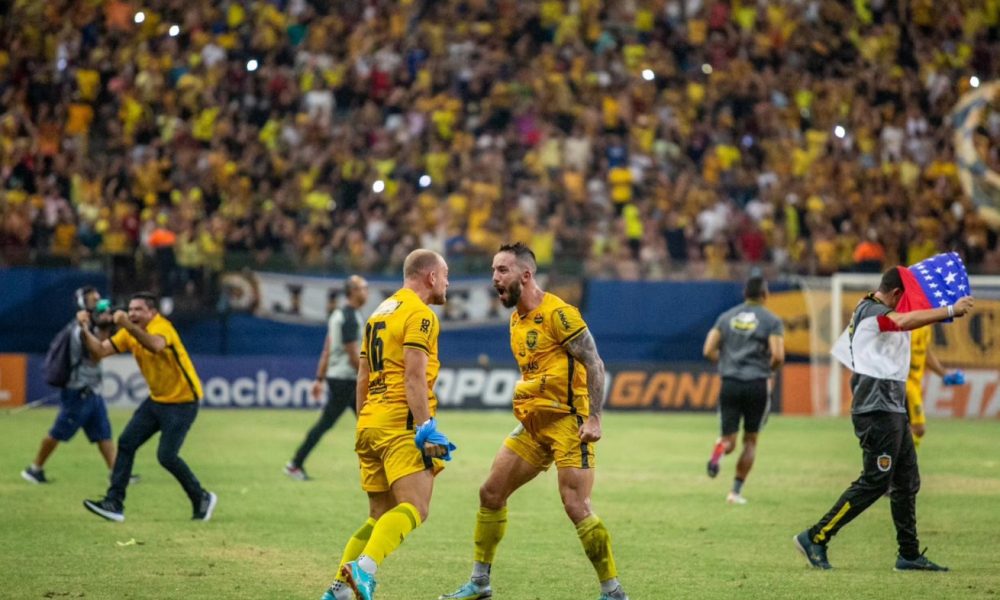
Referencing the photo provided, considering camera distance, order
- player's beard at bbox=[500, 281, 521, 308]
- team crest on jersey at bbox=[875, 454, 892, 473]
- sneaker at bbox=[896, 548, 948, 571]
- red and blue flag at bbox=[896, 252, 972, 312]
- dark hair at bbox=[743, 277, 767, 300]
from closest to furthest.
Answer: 1. player's beard at bbox=[500, 281, 521, 308]
2. red and blue flag at bbox=[896, 252, 972, 312]
3. team crest on jersey at bbox=[875, 454, 892, 473]
4. sneaker at bbox=[896, 548, 948, 571]
5. dark hair at bbox=[743, 277, 767, 300]

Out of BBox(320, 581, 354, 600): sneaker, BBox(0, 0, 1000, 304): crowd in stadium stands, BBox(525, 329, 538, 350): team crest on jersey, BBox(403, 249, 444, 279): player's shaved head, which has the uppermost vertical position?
BBox(0, 0, 1000, 304): crowd in stadium stands

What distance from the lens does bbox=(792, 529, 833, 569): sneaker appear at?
35.9 feet

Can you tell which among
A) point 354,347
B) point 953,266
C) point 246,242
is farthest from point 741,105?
point 953,266

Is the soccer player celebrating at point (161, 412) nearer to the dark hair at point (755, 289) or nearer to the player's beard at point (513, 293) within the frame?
the player's beard at point (513, 293)

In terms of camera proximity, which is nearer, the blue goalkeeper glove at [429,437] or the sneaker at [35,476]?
the blue goalkeeper glove at [429,437]

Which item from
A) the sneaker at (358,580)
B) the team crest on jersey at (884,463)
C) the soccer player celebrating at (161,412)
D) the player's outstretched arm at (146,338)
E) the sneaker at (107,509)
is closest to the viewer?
the sneaker at (358,580)

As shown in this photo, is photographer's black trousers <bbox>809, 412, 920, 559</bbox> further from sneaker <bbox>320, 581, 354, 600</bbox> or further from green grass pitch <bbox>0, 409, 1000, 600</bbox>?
sneaker <bbox>320, 581, 354, 600</bbox>

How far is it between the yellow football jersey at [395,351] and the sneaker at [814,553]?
376 cm

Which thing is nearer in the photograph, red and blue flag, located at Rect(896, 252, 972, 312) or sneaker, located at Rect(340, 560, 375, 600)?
sneaker, located at Rect(340, 560, 375, 600)

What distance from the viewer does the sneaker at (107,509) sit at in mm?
12734

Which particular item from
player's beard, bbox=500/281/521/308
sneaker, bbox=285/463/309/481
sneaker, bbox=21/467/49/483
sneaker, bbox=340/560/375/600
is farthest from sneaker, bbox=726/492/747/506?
sneaker, bbox=21/467/49/483

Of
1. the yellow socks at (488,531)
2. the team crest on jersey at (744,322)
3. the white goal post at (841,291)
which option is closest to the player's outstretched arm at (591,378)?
the yellow socks at (488,531)

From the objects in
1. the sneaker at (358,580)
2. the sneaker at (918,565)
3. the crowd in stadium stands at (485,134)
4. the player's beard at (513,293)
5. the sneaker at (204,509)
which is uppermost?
the crowd in stadium stands at (485,134)

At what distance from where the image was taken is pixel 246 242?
2703cm
